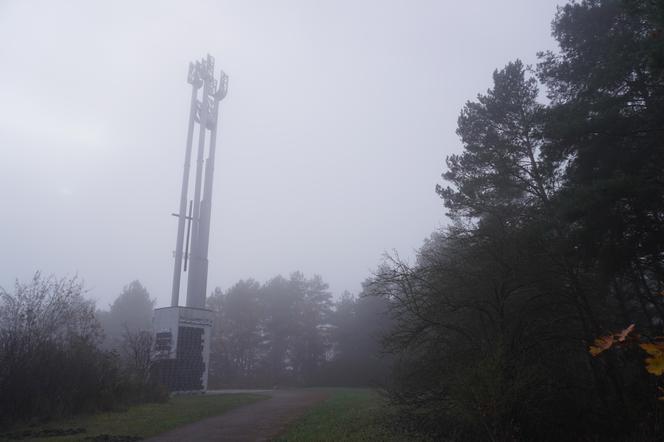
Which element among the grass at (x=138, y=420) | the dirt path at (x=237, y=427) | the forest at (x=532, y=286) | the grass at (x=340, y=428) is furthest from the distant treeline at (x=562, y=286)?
the grass at (x=138, y=420)

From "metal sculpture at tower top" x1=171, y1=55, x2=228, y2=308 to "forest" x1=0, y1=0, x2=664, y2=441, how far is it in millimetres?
12297

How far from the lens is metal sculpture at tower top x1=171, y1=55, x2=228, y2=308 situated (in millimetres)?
30250

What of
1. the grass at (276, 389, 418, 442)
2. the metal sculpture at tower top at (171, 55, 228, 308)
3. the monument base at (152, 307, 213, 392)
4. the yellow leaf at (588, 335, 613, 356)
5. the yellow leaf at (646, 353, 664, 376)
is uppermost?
the metal sculpture at tower top at (171, 55, 228, 308)

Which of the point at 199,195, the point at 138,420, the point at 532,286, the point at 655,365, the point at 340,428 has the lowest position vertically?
the point at 340,428

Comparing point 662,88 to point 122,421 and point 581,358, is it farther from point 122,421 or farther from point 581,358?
point 122,421

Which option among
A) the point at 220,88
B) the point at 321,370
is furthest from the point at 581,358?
the point at 321,370

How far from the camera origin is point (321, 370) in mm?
49094

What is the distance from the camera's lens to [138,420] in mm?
14102

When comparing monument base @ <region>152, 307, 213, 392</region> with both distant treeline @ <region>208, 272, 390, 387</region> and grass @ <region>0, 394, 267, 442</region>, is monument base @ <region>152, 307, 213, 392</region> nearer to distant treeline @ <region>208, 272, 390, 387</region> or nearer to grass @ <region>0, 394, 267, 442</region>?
grass @ <region>0, 394, 267, 442</region>

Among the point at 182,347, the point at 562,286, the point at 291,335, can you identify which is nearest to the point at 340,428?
the point at 562,286

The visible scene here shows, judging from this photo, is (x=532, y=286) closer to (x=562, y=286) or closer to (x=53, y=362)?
(x=562, y=286)

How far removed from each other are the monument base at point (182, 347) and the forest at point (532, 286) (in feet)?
22.4

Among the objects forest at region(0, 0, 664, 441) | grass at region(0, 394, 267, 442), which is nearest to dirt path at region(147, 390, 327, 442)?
Answer: grass at region(0, 394, 267, 442)

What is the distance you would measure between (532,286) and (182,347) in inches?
755
